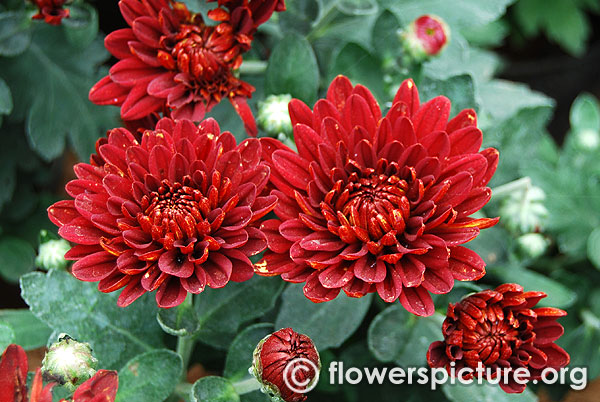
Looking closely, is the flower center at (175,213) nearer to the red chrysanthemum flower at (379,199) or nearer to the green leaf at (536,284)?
the red chrysanthemum flower at (379,199)

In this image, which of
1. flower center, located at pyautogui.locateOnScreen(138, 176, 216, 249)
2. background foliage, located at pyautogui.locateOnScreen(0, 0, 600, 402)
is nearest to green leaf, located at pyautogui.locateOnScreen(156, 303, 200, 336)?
background foliage, located at pyautogui.locateOnScreen(0, 0, 600, 402)

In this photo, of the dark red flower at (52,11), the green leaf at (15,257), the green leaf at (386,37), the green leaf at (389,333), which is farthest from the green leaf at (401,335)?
the green leaf at (15,257)

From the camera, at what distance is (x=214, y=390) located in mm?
605

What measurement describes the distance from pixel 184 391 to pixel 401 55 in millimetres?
478

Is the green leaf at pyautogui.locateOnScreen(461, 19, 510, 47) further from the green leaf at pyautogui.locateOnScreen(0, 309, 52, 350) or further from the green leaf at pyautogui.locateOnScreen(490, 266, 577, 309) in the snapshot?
the green leaf at pyautogui.locateOnScreen(0, 309, 52, 350)

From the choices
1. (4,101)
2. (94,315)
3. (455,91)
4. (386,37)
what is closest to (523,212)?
(455,91)

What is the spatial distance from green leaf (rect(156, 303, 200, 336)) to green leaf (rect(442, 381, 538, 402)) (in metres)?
0.29

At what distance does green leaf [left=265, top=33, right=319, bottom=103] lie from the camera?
2.30 feet

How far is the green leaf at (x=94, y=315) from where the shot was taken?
0.63 meters

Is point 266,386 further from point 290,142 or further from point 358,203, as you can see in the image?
point 290,142

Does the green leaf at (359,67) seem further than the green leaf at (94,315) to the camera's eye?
Yes

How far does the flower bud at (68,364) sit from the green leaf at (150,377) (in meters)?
0.07

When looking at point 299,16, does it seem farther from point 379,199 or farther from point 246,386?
point 246,386
